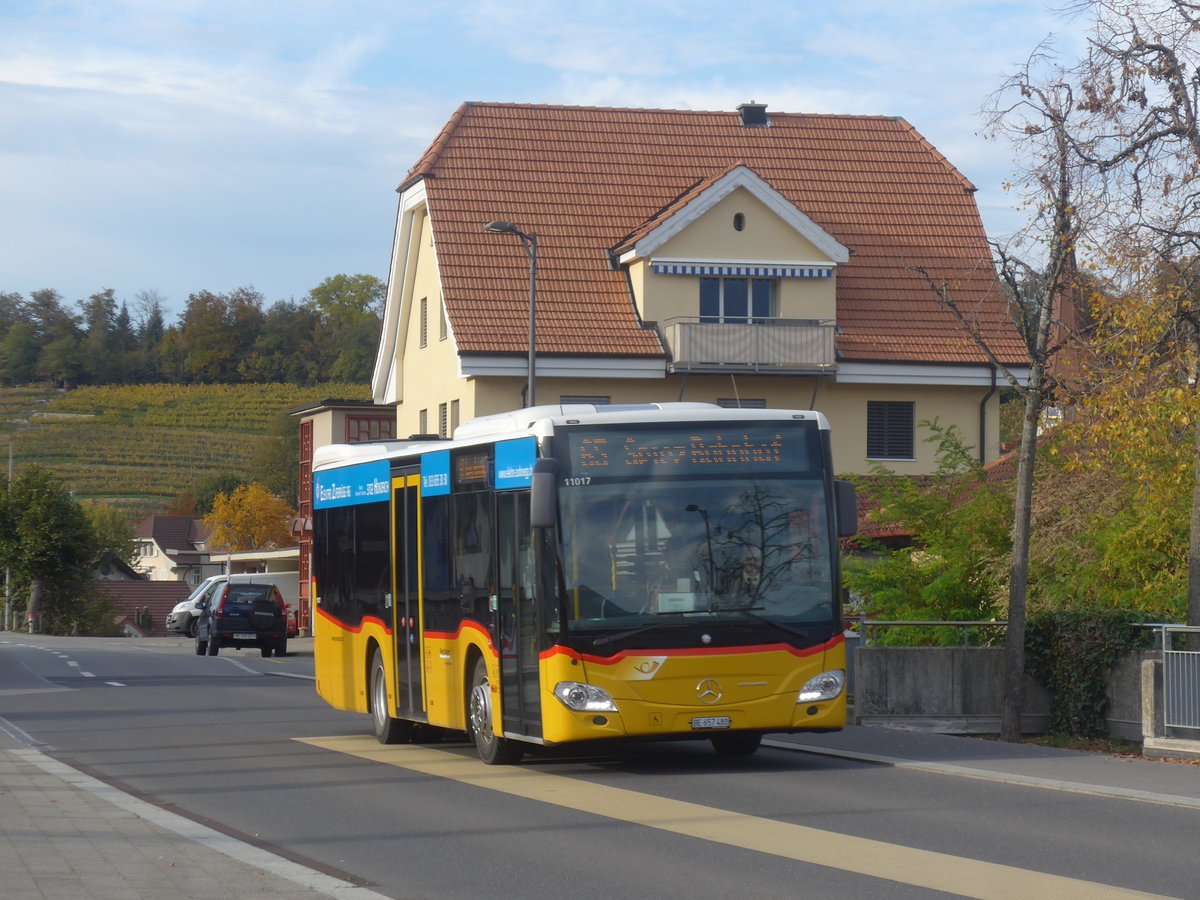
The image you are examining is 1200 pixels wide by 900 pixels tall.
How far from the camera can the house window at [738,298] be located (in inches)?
1641

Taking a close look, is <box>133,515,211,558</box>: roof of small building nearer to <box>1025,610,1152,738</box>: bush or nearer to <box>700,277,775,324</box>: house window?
<box>700,277,775,324</box>: house window

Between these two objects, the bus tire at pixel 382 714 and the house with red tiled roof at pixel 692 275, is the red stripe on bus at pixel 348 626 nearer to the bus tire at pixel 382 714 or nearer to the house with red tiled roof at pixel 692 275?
the bus tire at pixel 382 714

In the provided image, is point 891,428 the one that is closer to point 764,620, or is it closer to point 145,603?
point 764,620

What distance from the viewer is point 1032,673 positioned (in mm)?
20250

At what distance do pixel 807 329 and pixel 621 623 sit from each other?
27847 mm

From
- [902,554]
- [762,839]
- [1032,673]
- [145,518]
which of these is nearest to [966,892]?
[762,839]

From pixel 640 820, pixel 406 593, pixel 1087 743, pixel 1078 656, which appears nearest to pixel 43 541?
pixel 406 593

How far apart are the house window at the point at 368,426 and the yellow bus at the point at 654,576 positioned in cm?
4000

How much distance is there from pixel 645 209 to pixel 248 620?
14.8 metres

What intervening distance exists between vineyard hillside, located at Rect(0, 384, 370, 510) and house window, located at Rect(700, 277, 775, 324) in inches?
3228

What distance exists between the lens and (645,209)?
43.6 metres

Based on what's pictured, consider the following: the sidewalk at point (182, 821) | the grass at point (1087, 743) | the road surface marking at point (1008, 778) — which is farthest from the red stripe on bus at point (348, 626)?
the grass at point (1087, 743)

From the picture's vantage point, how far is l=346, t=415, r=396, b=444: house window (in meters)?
54.9

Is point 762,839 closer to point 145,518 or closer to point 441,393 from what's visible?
point 441,393
